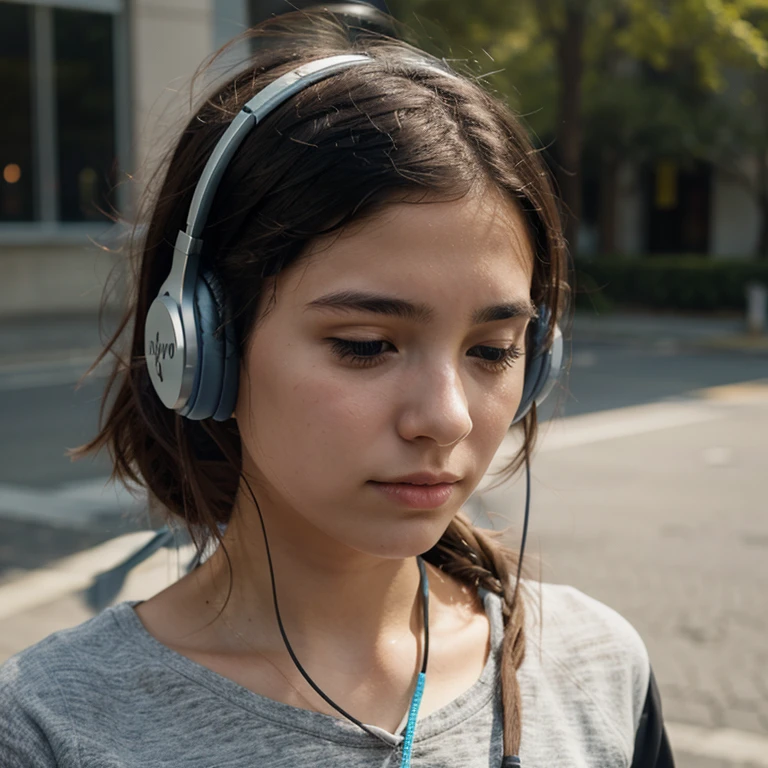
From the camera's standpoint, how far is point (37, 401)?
11438 millimetres

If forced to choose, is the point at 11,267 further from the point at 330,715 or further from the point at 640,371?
the point at 330,715

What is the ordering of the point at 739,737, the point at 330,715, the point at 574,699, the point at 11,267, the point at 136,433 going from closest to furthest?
the point at 330,715, the point at 574,699, the point at 136,433, the point at 739,737, the point at 11,267

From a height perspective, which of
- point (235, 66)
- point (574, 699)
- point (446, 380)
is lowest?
point (574, 699)

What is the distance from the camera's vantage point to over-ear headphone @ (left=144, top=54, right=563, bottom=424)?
137 cm

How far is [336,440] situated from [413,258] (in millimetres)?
215

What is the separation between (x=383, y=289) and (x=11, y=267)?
59.9 ft

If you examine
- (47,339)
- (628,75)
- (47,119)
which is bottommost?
(47,339)

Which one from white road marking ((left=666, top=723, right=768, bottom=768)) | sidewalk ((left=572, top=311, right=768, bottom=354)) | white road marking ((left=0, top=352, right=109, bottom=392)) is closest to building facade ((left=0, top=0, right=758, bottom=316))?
white road marking ((left=0, top=352, right=109, bottom=392))

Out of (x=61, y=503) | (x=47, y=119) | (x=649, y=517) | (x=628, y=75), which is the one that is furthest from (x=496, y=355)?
(x=628, y=75)

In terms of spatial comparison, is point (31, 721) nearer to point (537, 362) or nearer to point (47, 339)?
point (537, 362)

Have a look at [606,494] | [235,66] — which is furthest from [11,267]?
[235,66]

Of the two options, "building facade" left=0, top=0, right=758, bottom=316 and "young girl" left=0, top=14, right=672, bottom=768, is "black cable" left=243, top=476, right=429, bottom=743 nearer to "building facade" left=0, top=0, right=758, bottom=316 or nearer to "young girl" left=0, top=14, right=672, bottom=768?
"young girl" left=0, top=14, right=672, bottom=768

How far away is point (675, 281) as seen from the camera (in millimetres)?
23031

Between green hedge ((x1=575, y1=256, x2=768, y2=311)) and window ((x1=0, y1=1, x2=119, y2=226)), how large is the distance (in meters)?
8.95
